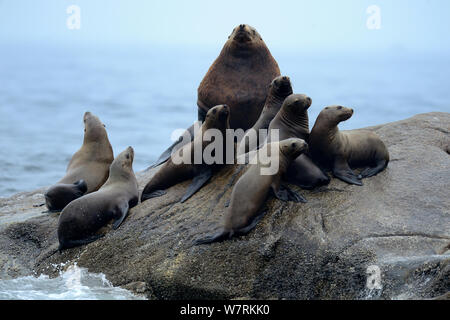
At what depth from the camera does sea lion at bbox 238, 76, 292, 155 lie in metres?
6.01

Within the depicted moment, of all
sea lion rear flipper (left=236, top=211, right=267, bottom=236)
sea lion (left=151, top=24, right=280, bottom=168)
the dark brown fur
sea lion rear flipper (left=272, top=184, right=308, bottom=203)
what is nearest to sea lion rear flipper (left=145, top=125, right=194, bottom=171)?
sea lion (left=151, top=24, right=280, bottom=168)

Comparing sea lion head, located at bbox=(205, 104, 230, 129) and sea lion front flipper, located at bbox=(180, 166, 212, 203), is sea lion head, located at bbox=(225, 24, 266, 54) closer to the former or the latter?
sea lion head, located at bbox=(205, 104, 230, 129)

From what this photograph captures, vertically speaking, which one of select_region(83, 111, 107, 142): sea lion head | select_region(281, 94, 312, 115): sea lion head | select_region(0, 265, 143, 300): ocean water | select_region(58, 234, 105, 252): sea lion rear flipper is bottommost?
select_region(0, 265, 143, 300): ocean water

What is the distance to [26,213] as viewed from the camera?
6.35m

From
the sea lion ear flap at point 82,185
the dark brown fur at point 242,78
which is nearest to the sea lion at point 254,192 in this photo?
the dark brown fur at point 242,78

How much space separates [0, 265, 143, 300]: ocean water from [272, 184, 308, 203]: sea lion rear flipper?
4.22 feet

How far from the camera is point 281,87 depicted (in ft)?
20.0

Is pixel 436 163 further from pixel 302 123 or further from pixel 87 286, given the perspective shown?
pixel 87 286

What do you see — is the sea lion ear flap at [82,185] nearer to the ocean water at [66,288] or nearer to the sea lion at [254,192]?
the ocean water at [66,288]

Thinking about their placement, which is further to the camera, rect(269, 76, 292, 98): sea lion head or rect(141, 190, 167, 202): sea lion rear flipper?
rect(269, 76, 292, 98): sea lion head

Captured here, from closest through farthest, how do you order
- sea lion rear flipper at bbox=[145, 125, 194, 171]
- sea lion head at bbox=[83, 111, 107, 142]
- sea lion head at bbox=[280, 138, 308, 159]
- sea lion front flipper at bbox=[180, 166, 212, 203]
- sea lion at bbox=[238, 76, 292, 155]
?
1. sea lion head at bbox=[280, 138, 308, 159]
2. sea lion front flipper at bbox=[180, 166, 212, 203]
3. sea lion at bbox=[238, 76, 292, 155]
4. sea lion head at bbox=[83, 111, 107, 142]
5. sea lion rear flipper at bbox=[145, 125, 194, 171]

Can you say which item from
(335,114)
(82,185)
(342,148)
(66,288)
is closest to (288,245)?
(342,148)
